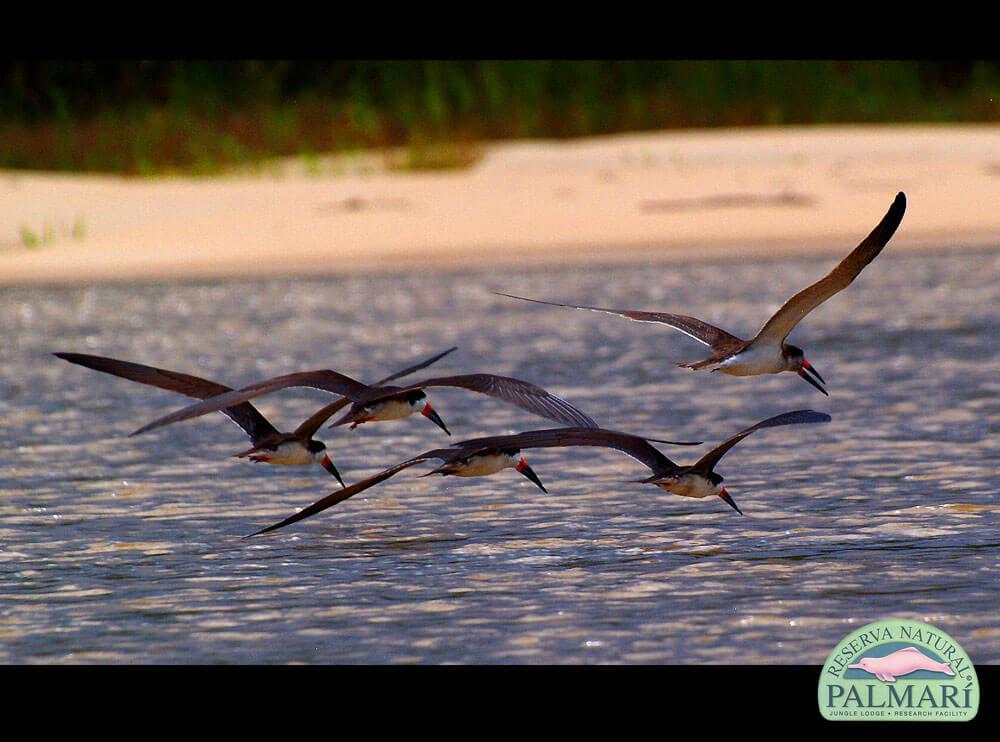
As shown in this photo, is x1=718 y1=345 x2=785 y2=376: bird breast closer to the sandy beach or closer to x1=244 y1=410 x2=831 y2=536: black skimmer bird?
x1=244 y1=410 x2=831 y2=536: black skimmer bird

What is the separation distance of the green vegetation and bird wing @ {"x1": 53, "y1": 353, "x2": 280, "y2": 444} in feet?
54.7

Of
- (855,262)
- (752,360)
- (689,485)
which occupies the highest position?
(855,262)

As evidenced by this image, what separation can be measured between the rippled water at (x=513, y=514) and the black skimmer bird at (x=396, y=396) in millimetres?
540

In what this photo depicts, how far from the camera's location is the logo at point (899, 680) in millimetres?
5477

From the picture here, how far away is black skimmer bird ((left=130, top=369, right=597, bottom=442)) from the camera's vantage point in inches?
265

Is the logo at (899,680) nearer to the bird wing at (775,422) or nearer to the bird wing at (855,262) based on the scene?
the bird wing at (775,422)

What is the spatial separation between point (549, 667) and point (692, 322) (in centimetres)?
222

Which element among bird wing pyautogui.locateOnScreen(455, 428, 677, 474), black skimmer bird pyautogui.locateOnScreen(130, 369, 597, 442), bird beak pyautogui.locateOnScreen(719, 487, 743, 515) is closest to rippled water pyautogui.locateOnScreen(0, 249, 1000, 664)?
bird beak pyautogui.locateOnScreen(719, 487, 743, 515)

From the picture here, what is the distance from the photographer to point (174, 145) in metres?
24.2

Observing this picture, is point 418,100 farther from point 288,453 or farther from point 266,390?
point 266,390

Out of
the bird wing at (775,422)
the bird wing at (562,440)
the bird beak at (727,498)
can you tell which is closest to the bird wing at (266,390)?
the bird wing at (562,440)

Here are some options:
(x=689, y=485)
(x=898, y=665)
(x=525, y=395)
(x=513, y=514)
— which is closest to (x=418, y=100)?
(x=513, y=514)

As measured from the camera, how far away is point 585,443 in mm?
6934

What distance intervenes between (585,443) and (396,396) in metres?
0.95
